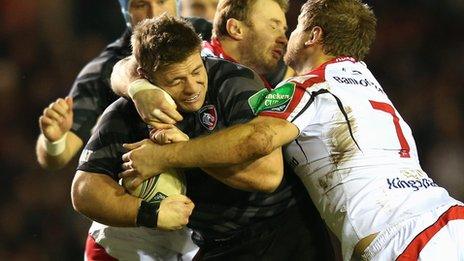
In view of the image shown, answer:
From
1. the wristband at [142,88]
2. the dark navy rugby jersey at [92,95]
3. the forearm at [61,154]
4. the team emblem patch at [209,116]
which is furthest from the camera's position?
the dark navy rugby jersey at [92,95]

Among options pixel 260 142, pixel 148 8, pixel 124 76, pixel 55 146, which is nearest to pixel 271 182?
pixel 260 142

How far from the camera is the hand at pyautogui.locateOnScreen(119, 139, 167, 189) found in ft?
11.5

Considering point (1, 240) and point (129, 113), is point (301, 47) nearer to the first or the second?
point (129, 113)

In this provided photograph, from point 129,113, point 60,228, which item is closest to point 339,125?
point 129,113

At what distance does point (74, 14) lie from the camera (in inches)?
322

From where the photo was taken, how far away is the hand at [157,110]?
357cm

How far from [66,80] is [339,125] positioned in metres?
4.81

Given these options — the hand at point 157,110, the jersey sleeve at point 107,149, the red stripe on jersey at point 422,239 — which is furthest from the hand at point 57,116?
→ the red stripe on jersey at point 422,239

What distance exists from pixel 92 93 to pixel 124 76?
1.17 m

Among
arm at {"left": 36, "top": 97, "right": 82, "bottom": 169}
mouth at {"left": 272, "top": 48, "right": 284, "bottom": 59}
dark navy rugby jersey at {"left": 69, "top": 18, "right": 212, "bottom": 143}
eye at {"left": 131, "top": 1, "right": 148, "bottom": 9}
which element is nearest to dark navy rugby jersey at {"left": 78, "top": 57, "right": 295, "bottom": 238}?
arm at {"left": 36, "top": 97, "right": 82, "bottom": 169}

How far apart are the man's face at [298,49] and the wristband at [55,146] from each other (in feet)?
4.53

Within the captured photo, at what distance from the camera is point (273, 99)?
3.56 m

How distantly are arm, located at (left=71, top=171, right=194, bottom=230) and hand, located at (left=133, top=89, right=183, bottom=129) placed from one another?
285mm

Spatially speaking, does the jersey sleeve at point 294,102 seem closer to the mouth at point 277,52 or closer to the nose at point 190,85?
the nose at point 190,85
